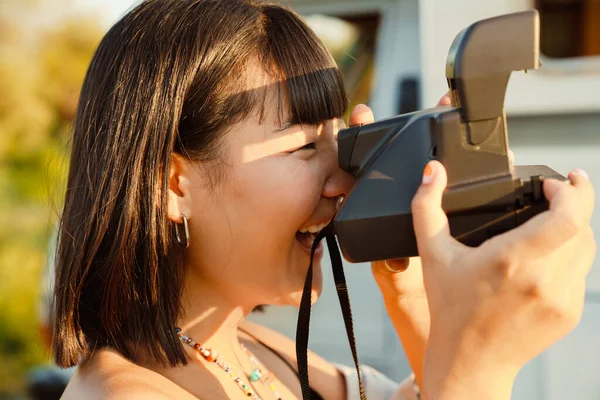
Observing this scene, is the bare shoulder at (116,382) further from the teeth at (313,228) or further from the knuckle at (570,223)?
the knuckle at (570,223)

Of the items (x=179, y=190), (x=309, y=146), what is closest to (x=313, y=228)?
(x=309, y=146)

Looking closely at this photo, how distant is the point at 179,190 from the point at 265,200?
170 mm

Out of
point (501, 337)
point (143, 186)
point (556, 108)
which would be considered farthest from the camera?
point (556, 108)

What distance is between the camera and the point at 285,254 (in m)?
1.34

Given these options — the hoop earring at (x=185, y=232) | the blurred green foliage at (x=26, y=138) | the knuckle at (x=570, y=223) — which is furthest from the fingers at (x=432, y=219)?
the blurred green foliage at (x=26, y=138)

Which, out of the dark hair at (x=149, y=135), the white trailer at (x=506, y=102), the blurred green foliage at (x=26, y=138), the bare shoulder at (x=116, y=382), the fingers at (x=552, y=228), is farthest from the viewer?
the blurred green foliage at (x=26, y=138)

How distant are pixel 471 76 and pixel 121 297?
75cm

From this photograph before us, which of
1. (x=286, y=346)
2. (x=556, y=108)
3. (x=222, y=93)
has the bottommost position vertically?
(x=286, y=346)

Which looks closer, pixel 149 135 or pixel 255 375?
pixel 149 135

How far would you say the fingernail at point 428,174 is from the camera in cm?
93

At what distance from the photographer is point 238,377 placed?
1.44 metres

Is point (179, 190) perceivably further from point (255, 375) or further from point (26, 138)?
point (26, 138)

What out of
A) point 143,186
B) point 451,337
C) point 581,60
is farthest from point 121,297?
point 581,60

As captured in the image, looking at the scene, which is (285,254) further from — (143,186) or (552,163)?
(552,163)
